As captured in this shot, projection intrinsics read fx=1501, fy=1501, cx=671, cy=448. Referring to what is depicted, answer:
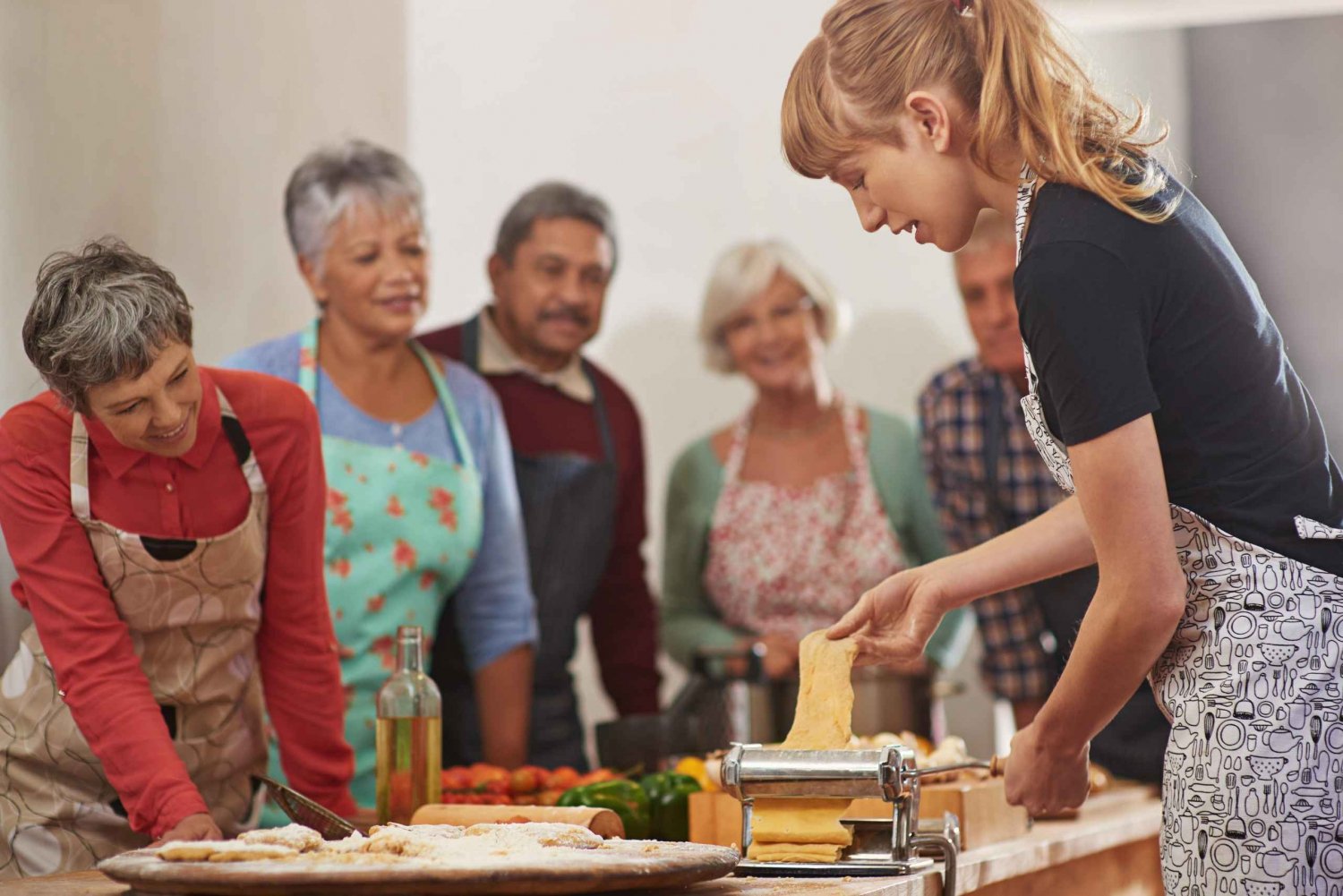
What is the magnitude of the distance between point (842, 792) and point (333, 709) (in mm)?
862

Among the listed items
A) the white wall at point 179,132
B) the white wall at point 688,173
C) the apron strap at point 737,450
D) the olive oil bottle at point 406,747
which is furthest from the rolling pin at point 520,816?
the white wall at point 688,173

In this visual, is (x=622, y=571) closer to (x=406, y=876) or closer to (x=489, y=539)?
(x=489, y=539)

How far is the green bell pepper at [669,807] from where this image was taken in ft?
6.26

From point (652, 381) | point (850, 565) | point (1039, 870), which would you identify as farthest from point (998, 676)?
point (1039, 870)

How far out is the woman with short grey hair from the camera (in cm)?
175

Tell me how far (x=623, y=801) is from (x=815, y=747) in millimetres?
424

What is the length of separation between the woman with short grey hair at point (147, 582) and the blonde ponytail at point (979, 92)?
82 cm

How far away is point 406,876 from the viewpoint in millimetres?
1177

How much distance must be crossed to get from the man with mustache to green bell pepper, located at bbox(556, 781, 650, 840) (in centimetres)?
157

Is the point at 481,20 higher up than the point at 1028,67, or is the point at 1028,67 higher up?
the point at 481,20

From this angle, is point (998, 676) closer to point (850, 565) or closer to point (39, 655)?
point (850, 565)

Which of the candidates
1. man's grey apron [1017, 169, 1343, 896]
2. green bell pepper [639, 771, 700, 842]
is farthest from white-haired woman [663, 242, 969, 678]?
man's grey apron [1017, 169, 1343, 896]

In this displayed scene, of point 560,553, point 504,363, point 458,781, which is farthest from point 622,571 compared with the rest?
point 458,781

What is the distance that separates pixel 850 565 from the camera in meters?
3.77
